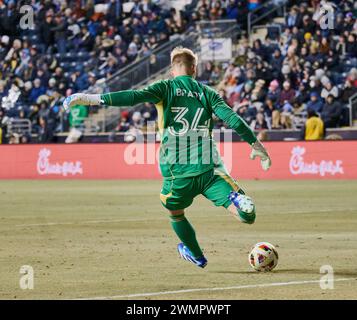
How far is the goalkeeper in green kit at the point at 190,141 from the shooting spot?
1031 centimetres

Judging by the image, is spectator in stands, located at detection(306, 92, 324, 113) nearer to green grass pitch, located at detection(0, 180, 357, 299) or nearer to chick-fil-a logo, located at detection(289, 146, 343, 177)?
chick-fil-a logo, located at detection(289, 146, 343, 177)

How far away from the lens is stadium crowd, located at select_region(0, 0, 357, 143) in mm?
31594

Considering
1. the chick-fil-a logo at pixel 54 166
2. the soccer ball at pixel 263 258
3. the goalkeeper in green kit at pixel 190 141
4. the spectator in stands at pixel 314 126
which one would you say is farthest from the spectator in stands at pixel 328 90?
the goalkeeper in green kit at pixel 190 141

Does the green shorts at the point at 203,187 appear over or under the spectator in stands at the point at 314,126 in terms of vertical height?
under

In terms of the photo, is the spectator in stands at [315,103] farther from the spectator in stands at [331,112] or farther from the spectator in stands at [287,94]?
the spectator in stands at [287,94]

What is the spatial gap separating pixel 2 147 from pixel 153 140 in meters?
5.37

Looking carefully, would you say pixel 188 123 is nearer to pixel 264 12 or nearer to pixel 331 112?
pixel 331 112

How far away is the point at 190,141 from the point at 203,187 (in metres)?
0.50

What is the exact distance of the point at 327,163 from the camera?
2836 cm

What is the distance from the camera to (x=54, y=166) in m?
32.2

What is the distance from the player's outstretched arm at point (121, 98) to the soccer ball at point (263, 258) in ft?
6.57

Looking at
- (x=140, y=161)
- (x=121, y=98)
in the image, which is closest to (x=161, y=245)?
(x=121, y=98)
